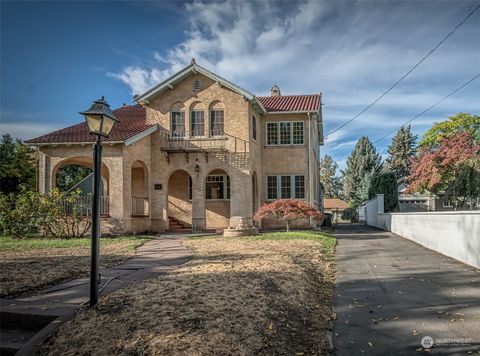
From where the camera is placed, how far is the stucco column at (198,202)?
20.7 m

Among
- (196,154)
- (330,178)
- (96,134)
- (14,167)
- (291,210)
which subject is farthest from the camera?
(330,178)

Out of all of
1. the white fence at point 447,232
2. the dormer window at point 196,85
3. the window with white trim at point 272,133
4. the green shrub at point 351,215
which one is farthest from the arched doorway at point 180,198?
the green shrub at point 351,215

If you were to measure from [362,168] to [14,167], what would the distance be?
117 ft

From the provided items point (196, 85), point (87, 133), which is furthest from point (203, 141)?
point (87, 133)

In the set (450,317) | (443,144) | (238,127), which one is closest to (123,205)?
(238,127)

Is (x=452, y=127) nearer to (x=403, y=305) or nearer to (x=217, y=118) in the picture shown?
(x=217, y=118)

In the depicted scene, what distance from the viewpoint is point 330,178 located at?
84.0 meters

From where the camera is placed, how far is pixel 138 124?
21.6 meters

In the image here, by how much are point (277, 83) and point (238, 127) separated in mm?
10505

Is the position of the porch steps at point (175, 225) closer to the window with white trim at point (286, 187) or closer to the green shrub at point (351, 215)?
the window with white trim at point (286, 187)

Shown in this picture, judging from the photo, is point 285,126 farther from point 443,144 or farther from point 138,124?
point 443,144

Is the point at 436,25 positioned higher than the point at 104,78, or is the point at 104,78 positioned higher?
the point at 436,25

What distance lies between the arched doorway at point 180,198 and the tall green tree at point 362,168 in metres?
27.9

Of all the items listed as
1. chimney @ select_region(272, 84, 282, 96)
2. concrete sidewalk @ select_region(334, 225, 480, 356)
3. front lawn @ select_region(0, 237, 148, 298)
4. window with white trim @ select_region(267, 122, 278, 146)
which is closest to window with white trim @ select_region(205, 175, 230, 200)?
window with white trim @ select_region(267, 122, 278, 146)
